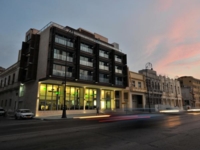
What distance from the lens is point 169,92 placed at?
59781 mm

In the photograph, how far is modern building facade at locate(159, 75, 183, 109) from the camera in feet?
185

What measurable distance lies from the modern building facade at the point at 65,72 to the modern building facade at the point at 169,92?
24.1 m

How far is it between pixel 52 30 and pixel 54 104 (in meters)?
15.2

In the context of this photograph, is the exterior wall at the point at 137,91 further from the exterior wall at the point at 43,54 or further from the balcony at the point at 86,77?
the exterior wall at the point at 43,54

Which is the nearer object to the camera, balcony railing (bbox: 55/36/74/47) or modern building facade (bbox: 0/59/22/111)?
balcony railing (bbox: 55/36/74/47)

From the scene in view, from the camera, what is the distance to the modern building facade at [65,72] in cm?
2914

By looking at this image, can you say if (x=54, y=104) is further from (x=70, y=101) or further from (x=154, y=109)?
(x=154, y=109)

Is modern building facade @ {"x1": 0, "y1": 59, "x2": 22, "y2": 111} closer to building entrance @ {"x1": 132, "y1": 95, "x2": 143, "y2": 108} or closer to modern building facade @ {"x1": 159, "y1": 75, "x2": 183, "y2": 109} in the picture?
building entrance @ {"x1": 132, "y1": 95, "x2": 143, "y2": 108}

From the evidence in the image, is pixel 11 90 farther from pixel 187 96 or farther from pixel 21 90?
pixel 187 96

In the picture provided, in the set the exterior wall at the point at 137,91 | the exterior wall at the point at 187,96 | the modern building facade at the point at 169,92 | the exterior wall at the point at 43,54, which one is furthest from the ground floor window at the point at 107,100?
the exterior wall at the point at 187,96

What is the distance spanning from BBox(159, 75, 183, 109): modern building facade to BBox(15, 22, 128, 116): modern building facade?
79.1ft

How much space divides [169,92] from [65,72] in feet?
162

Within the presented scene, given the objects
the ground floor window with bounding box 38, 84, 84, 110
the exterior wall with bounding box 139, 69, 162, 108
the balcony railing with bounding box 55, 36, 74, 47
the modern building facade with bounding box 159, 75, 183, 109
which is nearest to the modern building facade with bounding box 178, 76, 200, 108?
the modern building facade with bounding box 159, 75, 183, 109

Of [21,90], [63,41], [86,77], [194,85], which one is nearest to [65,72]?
[86,77]
